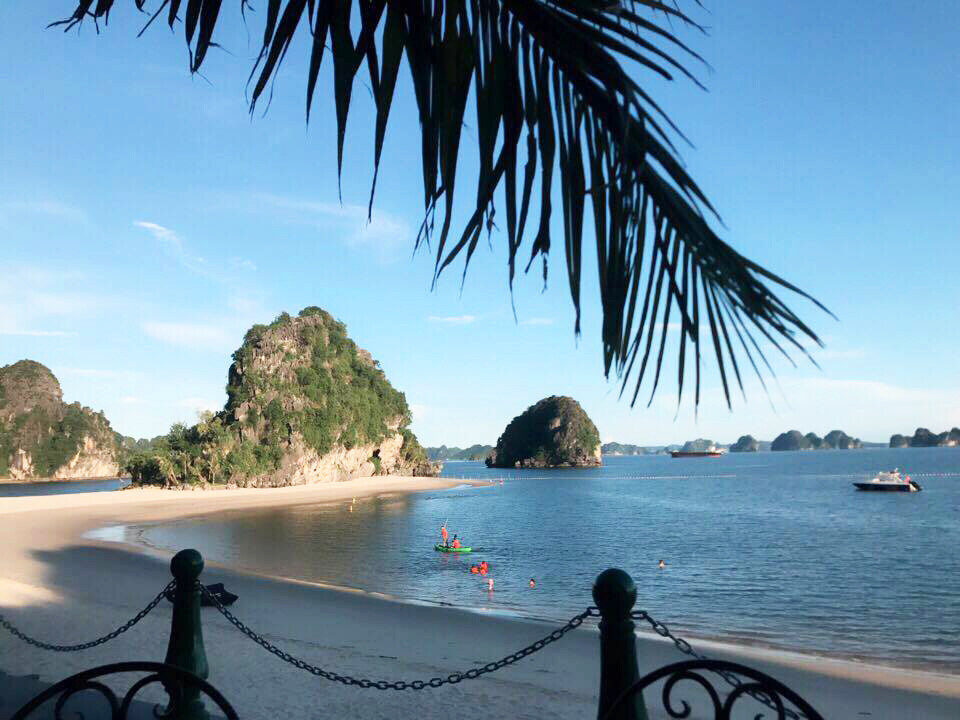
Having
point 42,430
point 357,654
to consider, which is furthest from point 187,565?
point 42,430

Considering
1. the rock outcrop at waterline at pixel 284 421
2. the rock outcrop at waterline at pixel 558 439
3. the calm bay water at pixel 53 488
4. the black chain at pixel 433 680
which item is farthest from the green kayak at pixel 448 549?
the rock outcrop at waterline at pixel 558 439

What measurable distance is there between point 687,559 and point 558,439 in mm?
154347

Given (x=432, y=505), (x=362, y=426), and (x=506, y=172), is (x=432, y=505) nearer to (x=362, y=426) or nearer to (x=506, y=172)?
(x=362, y=426)

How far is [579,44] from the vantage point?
150cm

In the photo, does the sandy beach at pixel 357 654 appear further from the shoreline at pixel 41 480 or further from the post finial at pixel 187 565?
the shoreline at pixel 41 480

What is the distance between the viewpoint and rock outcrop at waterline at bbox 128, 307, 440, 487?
69.5 m

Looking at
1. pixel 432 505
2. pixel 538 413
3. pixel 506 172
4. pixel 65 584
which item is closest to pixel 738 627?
pixel 65 584

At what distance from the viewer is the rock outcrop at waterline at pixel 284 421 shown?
69500mm

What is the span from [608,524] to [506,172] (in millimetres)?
42522

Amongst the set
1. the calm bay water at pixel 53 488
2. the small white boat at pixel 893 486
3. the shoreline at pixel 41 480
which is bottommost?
the shoreline at pixel 41 480

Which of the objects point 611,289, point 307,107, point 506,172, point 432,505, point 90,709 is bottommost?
point 432,505

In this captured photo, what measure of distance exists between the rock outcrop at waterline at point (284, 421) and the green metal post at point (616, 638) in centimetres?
7132

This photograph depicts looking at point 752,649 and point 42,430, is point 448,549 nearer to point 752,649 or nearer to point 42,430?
point 752,649

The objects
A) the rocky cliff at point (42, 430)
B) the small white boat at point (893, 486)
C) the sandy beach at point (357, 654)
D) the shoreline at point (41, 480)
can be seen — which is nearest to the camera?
the sandy beach at point (357, 654)
